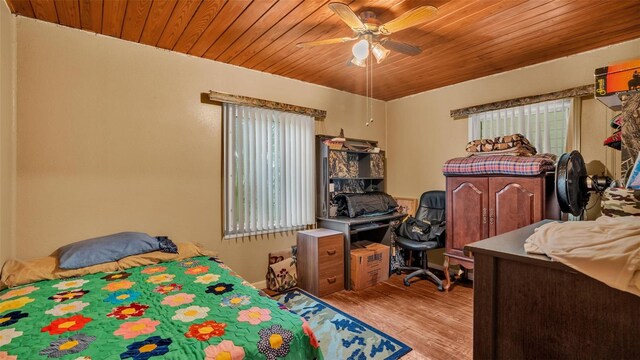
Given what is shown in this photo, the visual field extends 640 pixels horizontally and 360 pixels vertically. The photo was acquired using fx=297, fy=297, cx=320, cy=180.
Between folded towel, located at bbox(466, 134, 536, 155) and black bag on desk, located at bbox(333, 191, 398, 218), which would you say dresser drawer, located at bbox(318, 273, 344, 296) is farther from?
folded towel, located at bbox(466, 134, 536, 155)

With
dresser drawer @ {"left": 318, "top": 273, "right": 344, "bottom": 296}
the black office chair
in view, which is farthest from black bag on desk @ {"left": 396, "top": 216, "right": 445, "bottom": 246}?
dresser drawer @ {"left": 318, "top": 273, "right": 344, "bottom": 296}

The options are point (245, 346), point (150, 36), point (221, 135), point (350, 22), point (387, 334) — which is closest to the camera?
point (245, 346)

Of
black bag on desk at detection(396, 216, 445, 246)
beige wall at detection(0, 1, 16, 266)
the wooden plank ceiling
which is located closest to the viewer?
beige wall at detection(0, 1, 16, 266)

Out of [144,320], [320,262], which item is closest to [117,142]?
[144,320]

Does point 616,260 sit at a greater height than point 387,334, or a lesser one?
greater

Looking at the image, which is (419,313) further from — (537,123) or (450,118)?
(450,118)

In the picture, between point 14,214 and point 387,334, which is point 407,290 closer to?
point 387,334

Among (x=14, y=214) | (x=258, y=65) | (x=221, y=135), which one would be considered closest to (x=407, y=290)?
(x=221, y=135)

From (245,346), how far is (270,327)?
17cm

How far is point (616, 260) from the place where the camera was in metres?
0.76

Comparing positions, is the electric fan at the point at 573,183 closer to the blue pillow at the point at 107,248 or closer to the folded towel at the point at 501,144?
the folded towel at the point at 501,144

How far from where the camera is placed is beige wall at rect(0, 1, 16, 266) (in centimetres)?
194

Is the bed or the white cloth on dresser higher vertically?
the white cloth on dresser

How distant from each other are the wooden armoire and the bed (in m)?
2.27
